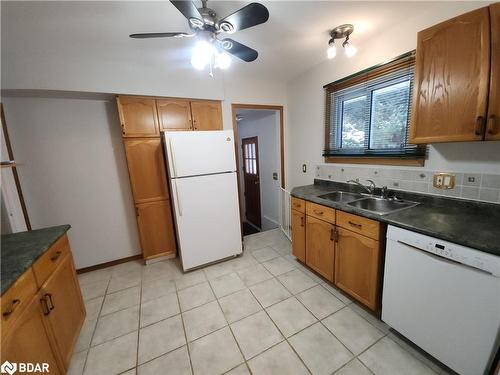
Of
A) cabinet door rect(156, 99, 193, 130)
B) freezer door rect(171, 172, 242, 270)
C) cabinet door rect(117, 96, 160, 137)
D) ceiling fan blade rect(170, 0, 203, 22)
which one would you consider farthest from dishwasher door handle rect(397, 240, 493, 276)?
cabinet door rect(117, 96, 160, 137)

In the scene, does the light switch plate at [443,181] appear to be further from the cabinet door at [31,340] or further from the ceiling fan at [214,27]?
the cabinet door at [31,340]

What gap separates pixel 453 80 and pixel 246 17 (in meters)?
1.34

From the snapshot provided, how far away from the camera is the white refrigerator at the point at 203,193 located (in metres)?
2.16

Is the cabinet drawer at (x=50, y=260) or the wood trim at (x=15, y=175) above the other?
the wood trim at (x=15, y=175)

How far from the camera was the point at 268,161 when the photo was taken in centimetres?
368

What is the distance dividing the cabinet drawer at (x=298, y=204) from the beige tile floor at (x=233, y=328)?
0.71 metres

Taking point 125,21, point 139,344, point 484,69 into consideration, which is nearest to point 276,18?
point 125,21

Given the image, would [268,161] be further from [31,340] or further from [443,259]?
[31,340]

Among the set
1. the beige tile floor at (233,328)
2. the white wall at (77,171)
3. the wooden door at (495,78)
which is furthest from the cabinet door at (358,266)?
the white wall at (77,171)

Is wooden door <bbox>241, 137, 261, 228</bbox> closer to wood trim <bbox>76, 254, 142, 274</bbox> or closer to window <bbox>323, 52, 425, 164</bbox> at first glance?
window <bbox>323, 52, 425, 164</bbox>

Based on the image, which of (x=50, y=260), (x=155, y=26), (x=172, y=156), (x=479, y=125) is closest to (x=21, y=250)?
(x=50, y=260)

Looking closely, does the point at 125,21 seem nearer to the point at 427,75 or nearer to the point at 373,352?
the point at 427,75

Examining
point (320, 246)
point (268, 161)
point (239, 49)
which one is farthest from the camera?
point (268, 161)

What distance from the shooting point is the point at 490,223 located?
1246mm
